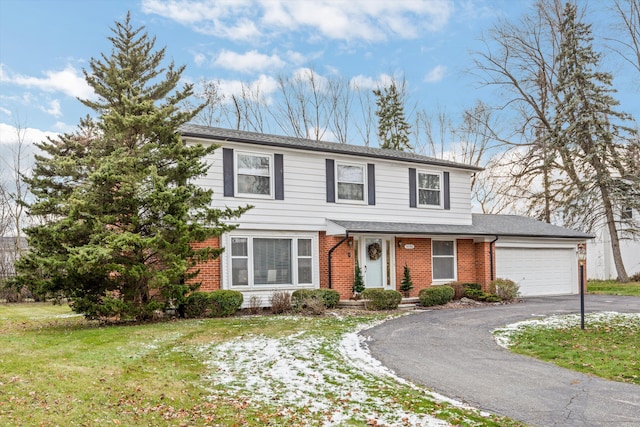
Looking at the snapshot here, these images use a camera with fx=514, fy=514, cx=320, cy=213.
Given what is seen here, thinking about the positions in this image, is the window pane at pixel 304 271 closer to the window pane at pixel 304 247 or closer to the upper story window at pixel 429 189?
the window pane at pixel 304 247

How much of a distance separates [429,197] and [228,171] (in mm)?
8002

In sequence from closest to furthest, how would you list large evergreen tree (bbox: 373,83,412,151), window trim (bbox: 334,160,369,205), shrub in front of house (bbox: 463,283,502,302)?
window trim (bbox: 334,160,369,205) → shrub in front of house (bbox: 463,283,502,302) → large evergreen tree (bbox: 373,83,412,151)

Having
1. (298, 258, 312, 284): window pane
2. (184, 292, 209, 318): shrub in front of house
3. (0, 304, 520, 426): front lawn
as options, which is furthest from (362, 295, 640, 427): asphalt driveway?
(184, 292, 209, 318): shrub in front of house

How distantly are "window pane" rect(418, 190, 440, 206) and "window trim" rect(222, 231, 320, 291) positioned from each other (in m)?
4.80

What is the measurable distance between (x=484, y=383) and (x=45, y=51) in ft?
58.9

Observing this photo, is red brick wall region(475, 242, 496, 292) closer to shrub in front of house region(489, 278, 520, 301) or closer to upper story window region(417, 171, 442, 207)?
shrub in front of house region(489, 278, 520, 301)

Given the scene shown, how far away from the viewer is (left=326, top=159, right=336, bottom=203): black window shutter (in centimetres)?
1736

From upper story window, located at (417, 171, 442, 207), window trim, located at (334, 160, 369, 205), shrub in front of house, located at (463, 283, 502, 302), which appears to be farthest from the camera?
upper story window, located at (417, 171, 442, 207)

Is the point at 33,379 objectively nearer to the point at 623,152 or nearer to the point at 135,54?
the point at 135,54

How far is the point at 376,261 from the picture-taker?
1786 cm

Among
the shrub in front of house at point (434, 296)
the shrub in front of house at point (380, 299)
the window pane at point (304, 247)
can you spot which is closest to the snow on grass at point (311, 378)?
the shrub in front of house at point (380, 299)

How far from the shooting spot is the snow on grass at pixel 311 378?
18.6 feet

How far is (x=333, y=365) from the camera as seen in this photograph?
8.01m

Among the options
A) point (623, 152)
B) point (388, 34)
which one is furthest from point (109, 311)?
point (623, 152)
